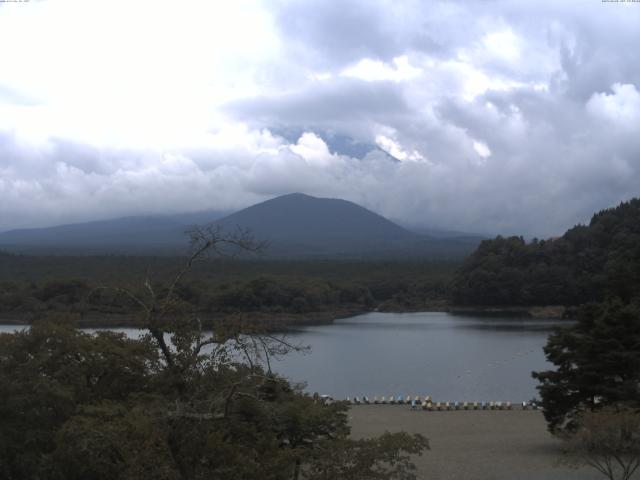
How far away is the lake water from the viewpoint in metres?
24.9

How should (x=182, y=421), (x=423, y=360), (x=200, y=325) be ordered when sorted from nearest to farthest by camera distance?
1. (x=182, y=421)
2. (x=200, y=325)
3. (x=423, y=360)

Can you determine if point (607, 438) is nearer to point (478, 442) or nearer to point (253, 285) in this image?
point (478, 442)

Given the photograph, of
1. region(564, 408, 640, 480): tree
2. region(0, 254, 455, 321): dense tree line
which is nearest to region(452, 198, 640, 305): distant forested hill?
region(0, 254, 455, 321): dense tree line

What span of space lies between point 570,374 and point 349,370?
1636 centimetres

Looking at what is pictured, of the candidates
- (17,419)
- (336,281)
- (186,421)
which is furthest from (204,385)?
(336,281)

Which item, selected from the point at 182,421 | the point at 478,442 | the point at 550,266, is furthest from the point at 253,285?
the point at 182,421

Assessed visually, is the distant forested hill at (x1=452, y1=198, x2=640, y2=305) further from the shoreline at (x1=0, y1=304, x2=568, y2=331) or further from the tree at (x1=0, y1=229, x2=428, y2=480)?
the tree at (x1=0, y1=229, x2=428, y2=480)

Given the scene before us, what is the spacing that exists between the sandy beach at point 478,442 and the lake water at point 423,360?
3044mm

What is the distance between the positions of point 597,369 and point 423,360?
61.3ft

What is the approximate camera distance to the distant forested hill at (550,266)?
5862 centimetres

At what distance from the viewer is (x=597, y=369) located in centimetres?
1339

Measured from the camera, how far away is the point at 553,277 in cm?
5900

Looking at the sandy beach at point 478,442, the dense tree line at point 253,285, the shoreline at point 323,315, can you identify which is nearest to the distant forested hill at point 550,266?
the shoreline at point 323,315

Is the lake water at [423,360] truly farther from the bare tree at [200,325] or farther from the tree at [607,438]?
the bare tree at [200,325]
